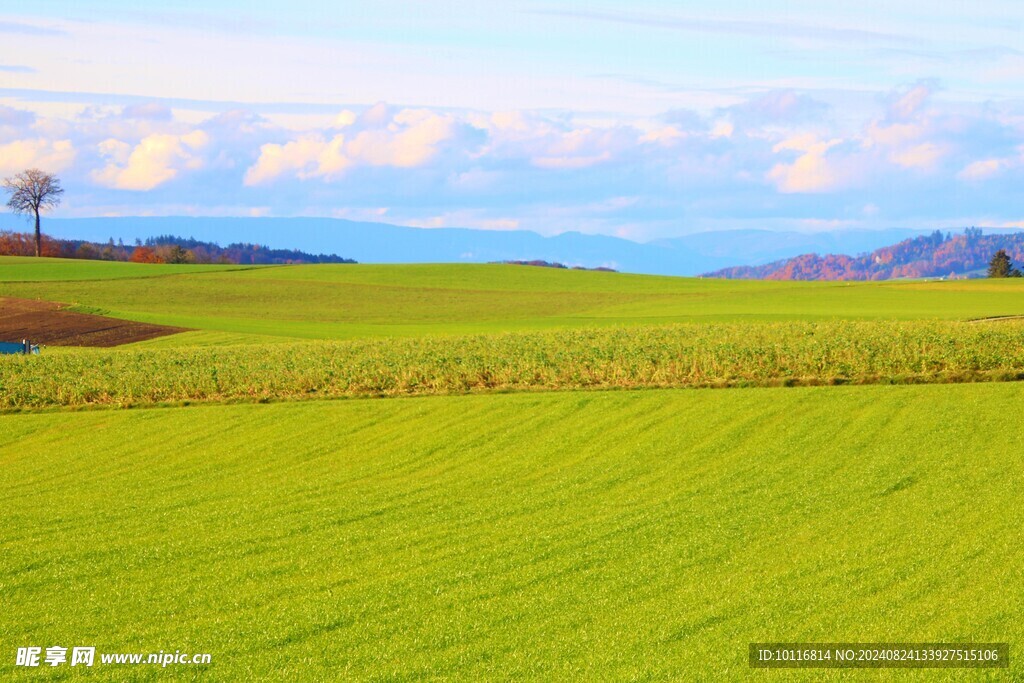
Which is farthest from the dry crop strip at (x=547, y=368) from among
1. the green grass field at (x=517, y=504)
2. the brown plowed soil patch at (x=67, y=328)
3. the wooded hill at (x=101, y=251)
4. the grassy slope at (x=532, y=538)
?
the wooded hill at (x=101, y=251)

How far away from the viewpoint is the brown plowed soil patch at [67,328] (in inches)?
1886

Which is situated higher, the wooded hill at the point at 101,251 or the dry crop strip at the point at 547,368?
the wooded hill at the point at 101,251

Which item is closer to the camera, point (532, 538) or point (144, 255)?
point (532, 538)

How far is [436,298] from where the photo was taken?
7144cm

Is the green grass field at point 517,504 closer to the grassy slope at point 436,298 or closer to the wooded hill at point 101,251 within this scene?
the grassy slope at point 436,298

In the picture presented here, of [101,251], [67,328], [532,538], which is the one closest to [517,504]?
[532,538]

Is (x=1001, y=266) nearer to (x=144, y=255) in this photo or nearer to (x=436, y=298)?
(x=436, y=298)

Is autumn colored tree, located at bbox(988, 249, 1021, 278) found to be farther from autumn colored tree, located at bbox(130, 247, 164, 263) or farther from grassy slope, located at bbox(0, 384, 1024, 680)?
grassy slope, located at bbox(0, 384, 1024, 680)

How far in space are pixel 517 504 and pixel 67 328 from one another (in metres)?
43.3

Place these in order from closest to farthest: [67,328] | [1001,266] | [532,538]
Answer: [532,538] → [67,328] → [1001,266]

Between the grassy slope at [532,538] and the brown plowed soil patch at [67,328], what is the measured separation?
1117 inches

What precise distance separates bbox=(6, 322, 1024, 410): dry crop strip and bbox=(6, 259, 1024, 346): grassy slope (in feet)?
62.7

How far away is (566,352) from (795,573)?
742 inches

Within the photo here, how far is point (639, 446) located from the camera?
17.8 metres
